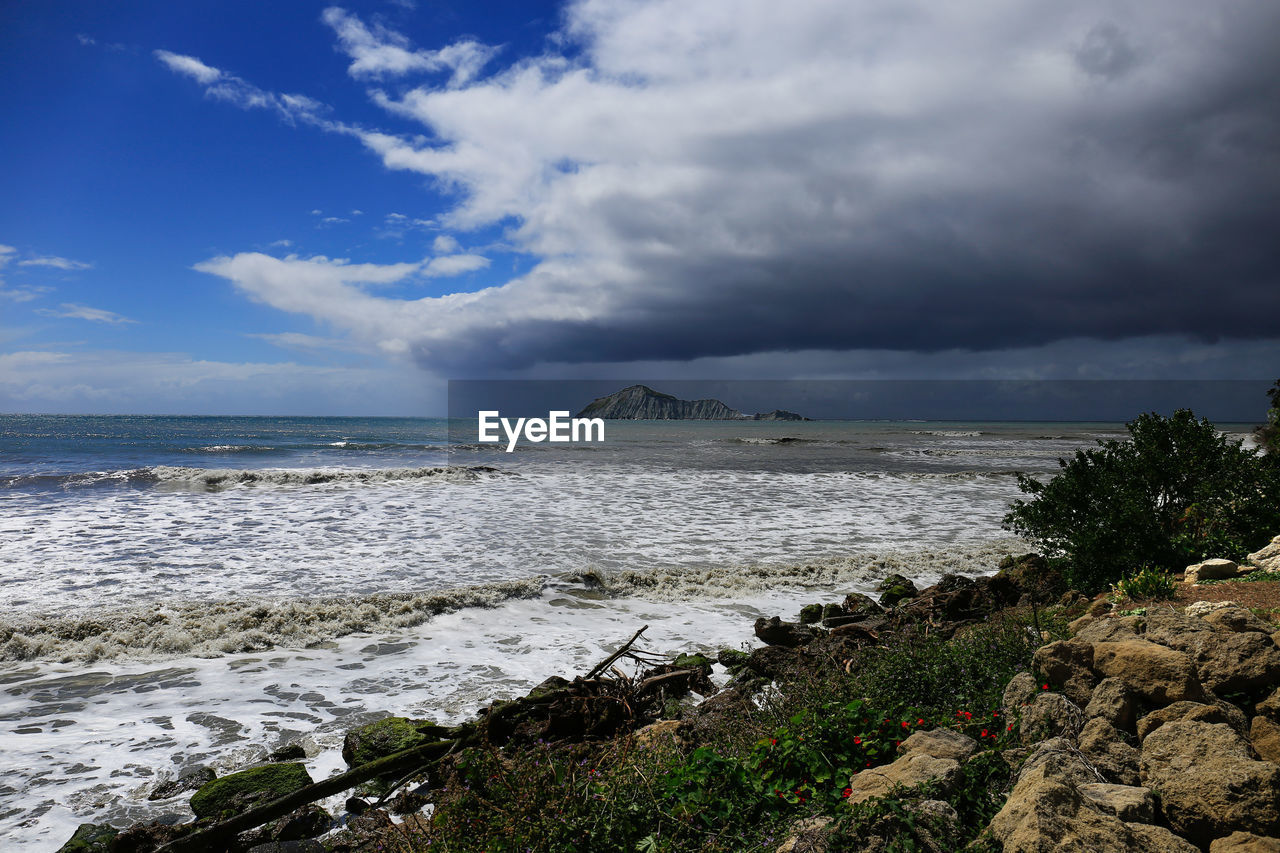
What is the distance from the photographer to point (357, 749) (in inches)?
199

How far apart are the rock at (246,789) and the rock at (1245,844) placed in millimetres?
4966

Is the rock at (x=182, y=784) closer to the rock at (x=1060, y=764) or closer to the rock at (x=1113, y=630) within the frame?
the rock at (x=1060, y=764)

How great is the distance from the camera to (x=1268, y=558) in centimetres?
788

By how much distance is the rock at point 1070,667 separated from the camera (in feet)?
13.6

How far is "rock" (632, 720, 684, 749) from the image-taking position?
4.48m

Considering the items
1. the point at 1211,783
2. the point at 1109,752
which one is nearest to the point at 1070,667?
the point at 1109,752

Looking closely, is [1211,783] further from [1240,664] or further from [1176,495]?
[1176,495]

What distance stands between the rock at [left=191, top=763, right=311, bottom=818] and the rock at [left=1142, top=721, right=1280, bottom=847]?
4928mm

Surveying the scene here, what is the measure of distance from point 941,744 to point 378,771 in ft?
12.2

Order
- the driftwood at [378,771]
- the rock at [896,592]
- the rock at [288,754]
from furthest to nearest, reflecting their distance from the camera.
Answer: the rock at [896,592] < the rock at [288,754] < the driftwood at [378,771]

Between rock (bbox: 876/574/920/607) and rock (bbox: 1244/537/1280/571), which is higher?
Result: rock (bbox: 1244/537/1280/571)

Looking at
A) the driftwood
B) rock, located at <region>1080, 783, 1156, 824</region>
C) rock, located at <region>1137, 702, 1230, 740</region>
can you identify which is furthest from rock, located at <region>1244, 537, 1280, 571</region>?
the driftwood

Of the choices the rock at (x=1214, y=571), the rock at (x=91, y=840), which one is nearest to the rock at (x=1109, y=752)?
the rock at (x=91, y=840)

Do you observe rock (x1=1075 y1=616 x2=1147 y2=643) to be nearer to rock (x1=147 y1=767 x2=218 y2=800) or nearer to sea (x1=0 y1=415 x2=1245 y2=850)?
sea (x1=0 y1=415 x2=1245 y2=850)
